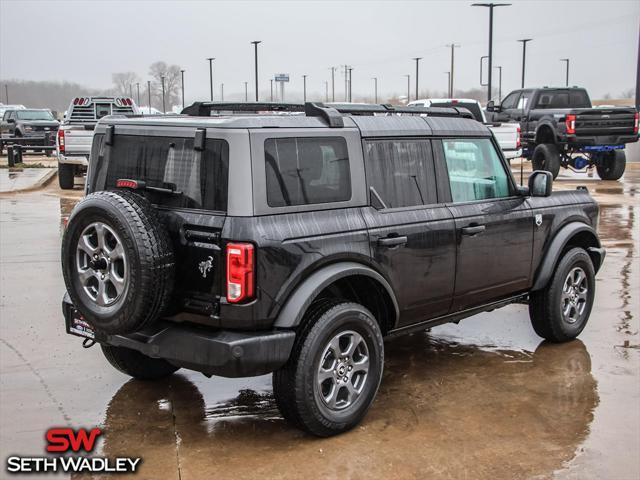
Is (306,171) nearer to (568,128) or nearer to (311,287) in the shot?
(311,287)

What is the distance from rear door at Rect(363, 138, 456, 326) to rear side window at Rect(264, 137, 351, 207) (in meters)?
0.23

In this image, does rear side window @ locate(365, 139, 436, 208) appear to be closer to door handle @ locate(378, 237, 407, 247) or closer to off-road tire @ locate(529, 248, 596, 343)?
door handle @ locate(378, 237, 407, 247)

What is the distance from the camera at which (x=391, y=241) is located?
15.6 feet

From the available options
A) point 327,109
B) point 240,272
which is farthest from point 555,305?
point 240,272

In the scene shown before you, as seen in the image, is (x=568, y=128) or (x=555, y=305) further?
(x=568, y=128)

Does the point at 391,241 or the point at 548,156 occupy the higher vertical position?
the point at 548,156

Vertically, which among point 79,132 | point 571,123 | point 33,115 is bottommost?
point 79,132

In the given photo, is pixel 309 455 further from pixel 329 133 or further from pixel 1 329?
pixel 1 329

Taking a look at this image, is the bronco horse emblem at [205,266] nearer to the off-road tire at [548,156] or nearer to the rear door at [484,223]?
the rear door at [484,223]

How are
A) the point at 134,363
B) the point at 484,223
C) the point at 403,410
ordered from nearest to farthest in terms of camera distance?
1. the point at 403,410
2. the point at 134,363
3. the point at 484,223

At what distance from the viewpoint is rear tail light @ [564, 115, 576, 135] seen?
18.6 metres

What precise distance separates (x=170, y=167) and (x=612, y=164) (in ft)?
61.3

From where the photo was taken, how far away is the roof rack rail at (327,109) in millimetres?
4742

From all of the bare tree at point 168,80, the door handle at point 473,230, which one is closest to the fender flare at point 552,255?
the door handle at point 473,230
